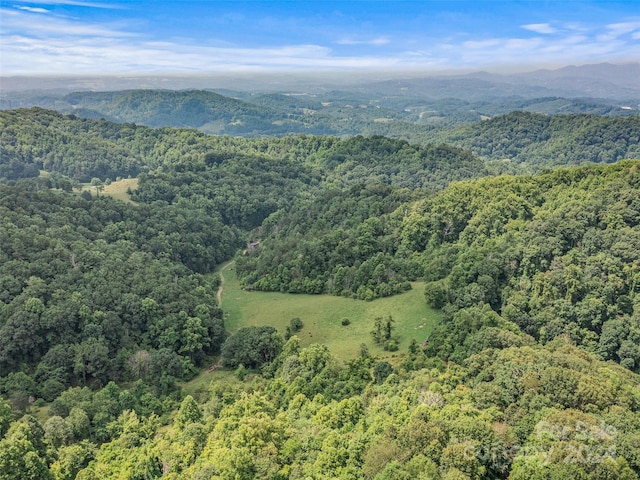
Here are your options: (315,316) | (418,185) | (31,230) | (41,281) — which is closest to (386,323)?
(315,316)

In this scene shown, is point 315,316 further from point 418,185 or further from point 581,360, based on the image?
point 418,185

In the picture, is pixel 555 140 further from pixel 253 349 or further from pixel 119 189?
pixel 253 349

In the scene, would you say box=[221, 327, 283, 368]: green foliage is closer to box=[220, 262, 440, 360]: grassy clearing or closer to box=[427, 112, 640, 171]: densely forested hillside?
box=[220, 262, 440, 360]: grassy clearing

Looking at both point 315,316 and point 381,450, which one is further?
point 315,316

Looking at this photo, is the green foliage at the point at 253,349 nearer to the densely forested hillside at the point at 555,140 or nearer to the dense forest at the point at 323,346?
the dense forest at the point at 323,346

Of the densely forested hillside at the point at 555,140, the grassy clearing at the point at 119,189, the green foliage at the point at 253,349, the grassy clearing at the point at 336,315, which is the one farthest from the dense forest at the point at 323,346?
the densely forested hillside at the point at 555,140
